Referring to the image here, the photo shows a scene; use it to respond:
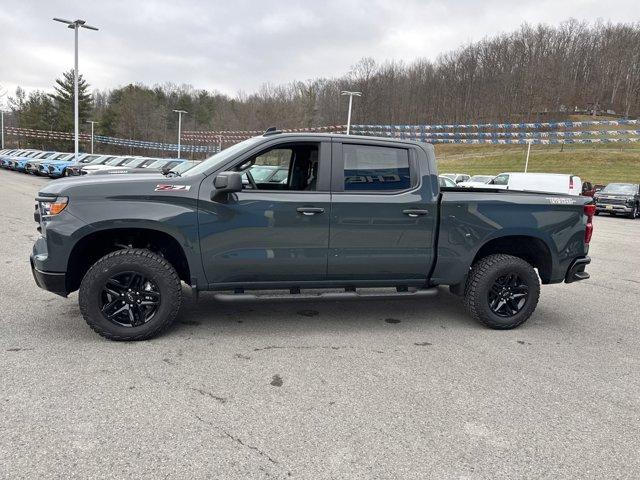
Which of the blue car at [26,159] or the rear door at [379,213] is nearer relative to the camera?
the rear door at [379,213]

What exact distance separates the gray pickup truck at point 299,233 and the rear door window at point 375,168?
0.04 feet

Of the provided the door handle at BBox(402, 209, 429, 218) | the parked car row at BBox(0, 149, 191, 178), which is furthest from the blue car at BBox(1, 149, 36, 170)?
the door handle at BBox(402, 209, 429, 218)

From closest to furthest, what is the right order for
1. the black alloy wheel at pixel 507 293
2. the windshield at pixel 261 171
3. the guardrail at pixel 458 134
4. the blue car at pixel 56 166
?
1. the windshield at pixel 261 171
2. the black alloy wheel at pixel 507 293
3. the blue car at pixel 56 166
4. the guardrail at pixel 458 134

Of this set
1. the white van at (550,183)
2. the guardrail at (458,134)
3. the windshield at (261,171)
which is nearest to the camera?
the windshield at (261,171)

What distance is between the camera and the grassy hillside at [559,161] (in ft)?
136

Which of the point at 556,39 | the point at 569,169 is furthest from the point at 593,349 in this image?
the point at 556,39

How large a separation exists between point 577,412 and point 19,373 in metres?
4.00

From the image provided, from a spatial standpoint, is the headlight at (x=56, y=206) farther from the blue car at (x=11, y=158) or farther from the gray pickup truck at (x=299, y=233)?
the blue car at (x=11, y=158)

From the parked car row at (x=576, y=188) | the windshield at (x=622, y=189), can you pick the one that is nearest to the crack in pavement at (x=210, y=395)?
the parked car row at (x=576, y=188)

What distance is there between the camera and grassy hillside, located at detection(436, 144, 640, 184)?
136 ft

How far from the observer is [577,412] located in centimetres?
321

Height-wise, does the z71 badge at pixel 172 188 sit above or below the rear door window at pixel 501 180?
below

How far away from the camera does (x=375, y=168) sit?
448 centimetres

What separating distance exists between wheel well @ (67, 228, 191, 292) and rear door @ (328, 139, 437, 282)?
1.46 meters
